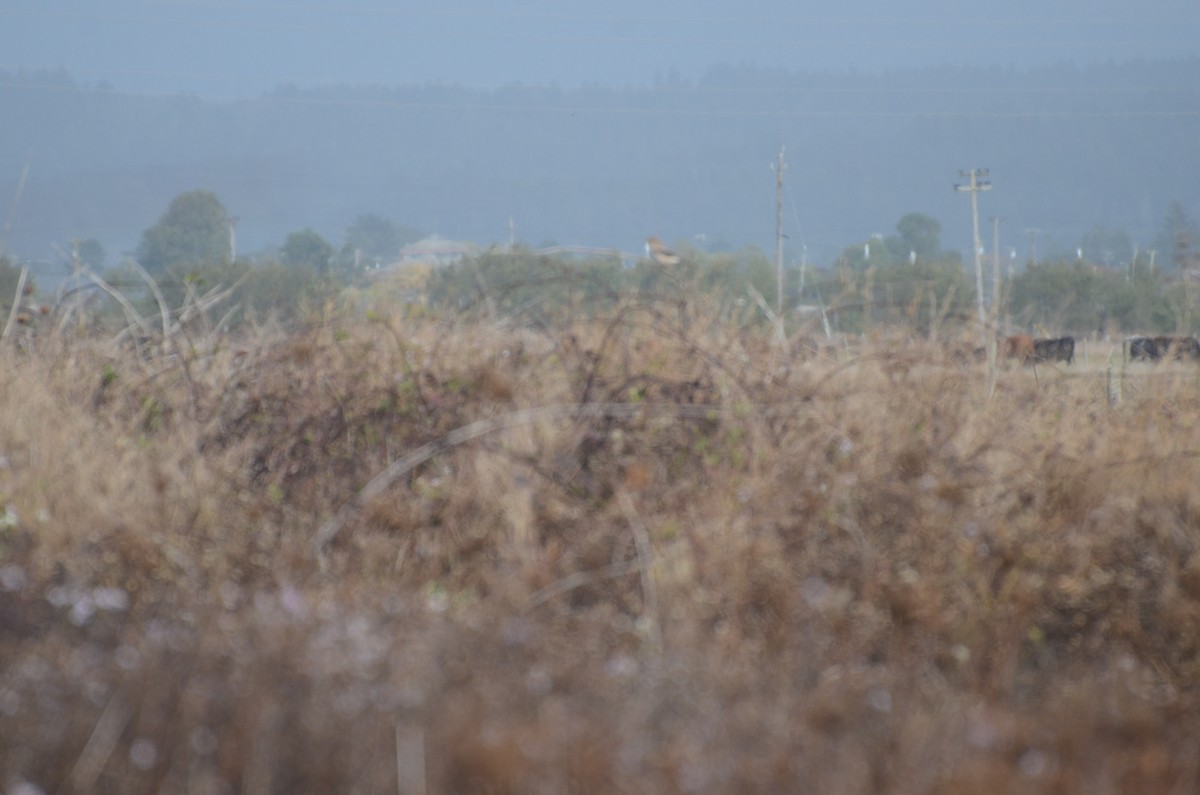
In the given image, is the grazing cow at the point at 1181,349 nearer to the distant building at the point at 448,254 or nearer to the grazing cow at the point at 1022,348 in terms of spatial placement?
the grazing cow at the point at 1022,348

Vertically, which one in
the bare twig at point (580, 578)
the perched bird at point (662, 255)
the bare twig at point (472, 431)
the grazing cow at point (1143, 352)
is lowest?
the grazing cow at point (1143, 352)

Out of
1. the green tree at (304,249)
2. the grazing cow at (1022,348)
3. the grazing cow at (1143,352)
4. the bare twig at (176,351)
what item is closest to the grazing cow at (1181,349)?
the grazing cow at (1143,352)

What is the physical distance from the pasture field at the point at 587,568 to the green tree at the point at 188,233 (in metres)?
39.7

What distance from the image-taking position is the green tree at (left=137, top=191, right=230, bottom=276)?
46.6 metres

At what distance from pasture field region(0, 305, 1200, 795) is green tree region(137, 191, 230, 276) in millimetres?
39683

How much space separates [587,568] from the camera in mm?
4004

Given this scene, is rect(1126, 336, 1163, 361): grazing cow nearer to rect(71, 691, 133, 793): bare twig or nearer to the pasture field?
the pasture field

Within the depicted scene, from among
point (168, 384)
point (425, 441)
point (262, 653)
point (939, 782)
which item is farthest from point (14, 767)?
point (168, 384)

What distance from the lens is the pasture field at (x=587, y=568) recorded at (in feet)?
8.68

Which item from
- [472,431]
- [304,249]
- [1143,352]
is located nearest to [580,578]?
[472,431]

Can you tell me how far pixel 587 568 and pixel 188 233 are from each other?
184ft

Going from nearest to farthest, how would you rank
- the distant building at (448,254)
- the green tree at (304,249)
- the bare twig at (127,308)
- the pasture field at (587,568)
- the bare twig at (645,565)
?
1. the pasture field at (587,568)
2. the bare twig at (645,565)
3. the bare twig at (127,308)
4. the distant building at (448,254)
5. the green tree at (304,249)

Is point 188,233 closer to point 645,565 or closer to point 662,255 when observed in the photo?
point 662,255

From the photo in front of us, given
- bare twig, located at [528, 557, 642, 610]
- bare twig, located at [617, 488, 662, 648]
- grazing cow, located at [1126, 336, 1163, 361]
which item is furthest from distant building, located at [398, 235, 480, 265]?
grazing cow, located at [1126, 336, 1163, 361]
